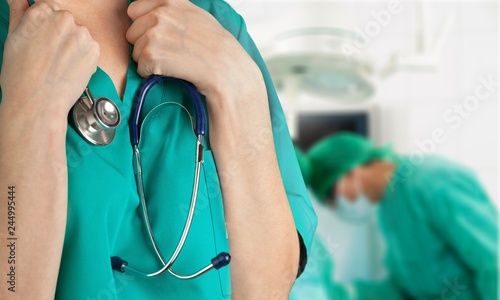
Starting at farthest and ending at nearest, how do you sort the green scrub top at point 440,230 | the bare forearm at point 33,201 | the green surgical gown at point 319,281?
1. the green scrub top at point 440,230
2. the green surgical gown at point 319,281
3. the bare forearm at point 33,201

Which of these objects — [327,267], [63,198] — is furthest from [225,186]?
[327,267]

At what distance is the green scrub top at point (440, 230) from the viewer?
2217 mm

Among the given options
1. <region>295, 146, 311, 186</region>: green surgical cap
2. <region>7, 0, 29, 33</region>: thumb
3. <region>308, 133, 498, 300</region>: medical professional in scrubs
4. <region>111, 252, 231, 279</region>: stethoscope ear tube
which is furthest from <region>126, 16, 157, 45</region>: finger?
<region>295, 146, 311, 186</region>: green surgical cap

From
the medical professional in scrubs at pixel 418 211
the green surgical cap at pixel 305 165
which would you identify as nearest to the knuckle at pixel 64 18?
the medical professional in scrubs at pixel 418 211

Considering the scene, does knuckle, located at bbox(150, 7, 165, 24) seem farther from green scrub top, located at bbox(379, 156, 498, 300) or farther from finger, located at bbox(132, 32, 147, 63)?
green scrub top, located at bbox(379, 156, 498, 300)

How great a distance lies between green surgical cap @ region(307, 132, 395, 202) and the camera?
2.57 metres

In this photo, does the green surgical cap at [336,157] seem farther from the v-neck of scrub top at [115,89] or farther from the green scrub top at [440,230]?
the v-neck of scrub top at [115,89]

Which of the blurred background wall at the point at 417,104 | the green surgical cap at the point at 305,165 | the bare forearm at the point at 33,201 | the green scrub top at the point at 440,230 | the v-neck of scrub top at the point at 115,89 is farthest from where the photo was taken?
the blurred background wall at the point at 417,104

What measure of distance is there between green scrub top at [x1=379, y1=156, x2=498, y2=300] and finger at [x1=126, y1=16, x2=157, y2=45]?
1.74m

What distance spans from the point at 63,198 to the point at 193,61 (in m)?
0.18

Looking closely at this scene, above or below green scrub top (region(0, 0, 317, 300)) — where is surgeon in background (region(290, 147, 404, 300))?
below

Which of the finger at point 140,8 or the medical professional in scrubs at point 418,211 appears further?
the medical professional in scrubs at point 418,211

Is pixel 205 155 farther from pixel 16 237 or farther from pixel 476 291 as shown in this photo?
pixel 476 291

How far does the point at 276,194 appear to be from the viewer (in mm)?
682
